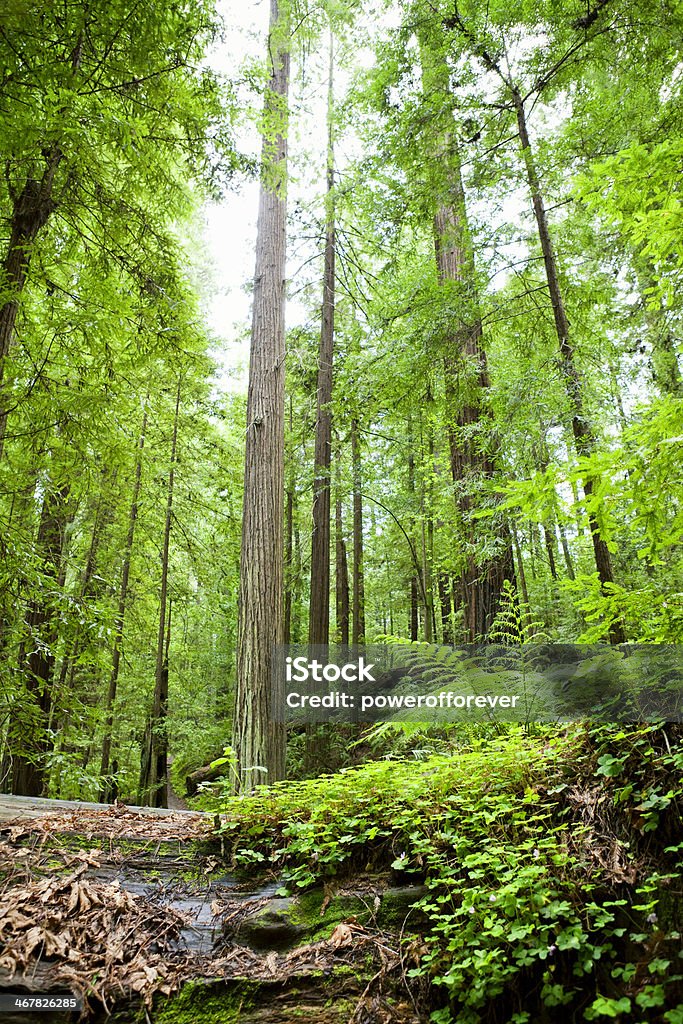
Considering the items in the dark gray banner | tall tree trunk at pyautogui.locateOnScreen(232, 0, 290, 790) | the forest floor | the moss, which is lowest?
the moss

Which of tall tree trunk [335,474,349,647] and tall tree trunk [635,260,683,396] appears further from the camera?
tall tree trunk [335,474,349,647]

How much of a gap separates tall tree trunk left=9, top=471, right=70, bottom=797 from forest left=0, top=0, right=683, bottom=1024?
0.04m

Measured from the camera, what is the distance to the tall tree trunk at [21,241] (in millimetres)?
4734

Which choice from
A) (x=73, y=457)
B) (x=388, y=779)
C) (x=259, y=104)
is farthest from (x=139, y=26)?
(x=388, y=779)

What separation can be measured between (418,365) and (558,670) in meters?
3.44

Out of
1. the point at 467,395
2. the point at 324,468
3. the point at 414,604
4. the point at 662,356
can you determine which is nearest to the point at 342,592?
the point at 414,604

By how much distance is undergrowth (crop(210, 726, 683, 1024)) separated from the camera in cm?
218

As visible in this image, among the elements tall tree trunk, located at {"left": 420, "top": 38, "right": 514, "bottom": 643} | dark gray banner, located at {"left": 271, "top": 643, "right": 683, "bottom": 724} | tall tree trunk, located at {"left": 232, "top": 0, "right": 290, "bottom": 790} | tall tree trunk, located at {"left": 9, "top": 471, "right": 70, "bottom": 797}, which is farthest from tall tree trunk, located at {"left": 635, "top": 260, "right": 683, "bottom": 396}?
tall tree trunk, located at {"left": 9, "top": 471, "right": 70, "bottom": 797}

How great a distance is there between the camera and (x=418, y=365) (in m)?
6.22

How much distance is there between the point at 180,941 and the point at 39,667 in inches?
262

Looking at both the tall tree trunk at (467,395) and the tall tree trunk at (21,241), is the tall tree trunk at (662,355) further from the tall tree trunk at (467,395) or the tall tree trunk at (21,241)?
the tall tree trunk at (21,241)

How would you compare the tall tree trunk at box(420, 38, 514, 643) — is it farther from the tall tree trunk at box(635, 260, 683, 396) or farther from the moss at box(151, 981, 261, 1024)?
the moss at box(151, 981, 261, 1024)

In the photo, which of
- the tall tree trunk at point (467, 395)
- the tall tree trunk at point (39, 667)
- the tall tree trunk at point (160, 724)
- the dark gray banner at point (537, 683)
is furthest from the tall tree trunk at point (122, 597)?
the tall tree trunk at point (467, 395)

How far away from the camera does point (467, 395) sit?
6266 millimetres
